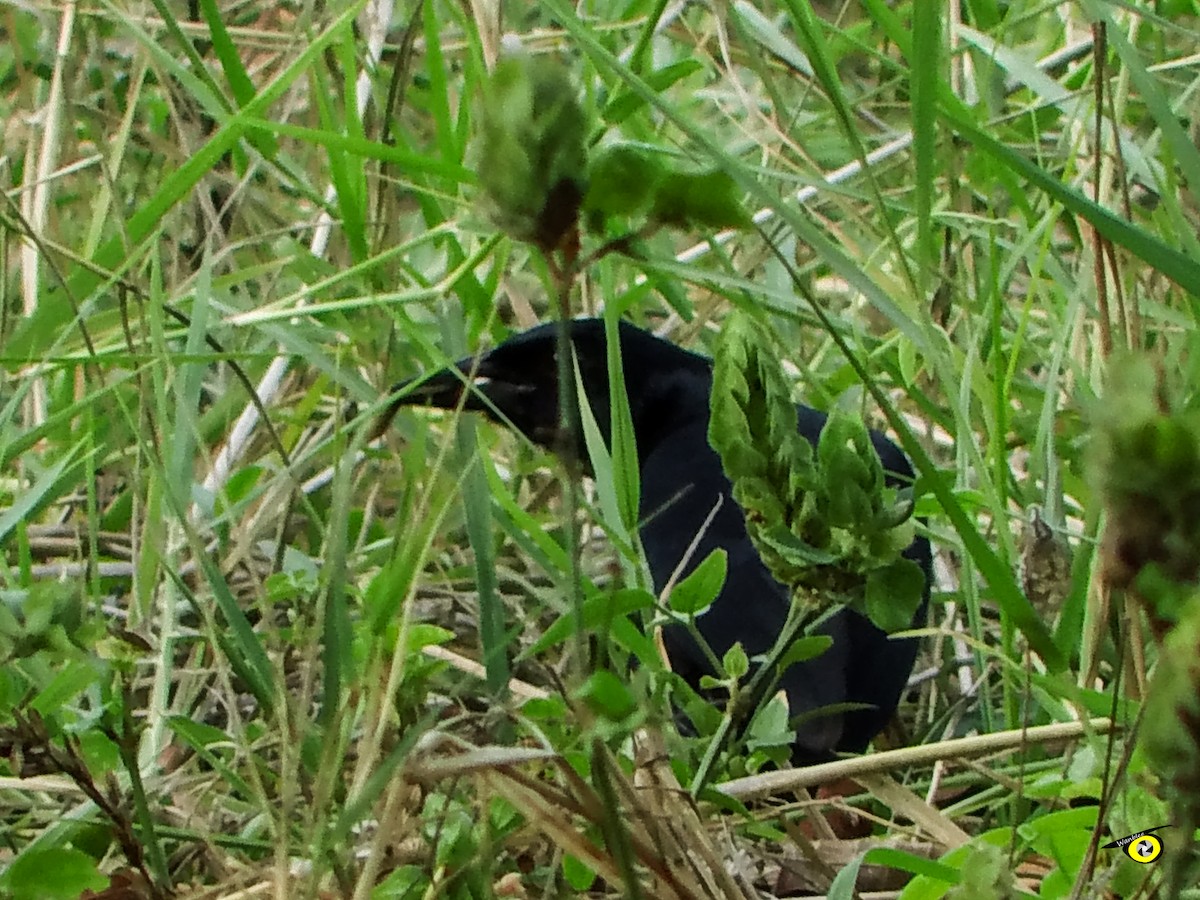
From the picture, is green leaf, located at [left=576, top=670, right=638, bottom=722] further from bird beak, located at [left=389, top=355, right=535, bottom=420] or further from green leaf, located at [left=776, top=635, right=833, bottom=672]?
bird beak, located at [left=389, top=355, right=535, bottom=420]

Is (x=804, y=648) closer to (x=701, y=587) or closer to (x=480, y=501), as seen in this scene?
(x=701, y=587)

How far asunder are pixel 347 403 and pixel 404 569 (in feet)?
2.84

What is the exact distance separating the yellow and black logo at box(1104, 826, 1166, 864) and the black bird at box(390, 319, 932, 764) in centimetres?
36

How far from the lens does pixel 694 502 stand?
1.34 meters

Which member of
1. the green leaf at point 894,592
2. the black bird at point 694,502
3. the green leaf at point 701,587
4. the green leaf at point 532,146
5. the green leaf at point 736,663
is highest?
the green leaf at point 532,146

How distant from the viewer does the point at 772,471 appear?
1.43 feet

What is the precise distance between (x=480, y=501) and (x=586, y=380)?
2.61 feet

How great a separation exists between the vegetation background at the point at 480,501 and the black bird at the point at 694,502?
0.05 metres

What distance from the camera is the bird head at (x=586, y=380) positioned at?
1435mm

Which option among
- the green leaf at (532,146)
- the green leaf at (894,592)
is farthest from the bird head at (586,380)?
the green leaf at (532,146)

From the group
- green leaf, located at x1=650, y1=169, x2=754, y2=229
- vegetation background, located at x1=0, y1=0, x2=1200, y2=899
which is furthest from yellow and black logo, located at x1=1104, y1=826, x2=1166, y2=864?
green leaf, located at x1=650, y1=169, x2=754, y2=229

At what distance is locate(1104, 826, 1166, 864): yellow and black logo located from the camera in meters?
0.43

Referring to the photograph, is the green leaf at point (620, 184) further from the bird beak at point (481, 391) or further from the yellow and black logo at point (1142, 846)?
the bird beak at point (481, 391)

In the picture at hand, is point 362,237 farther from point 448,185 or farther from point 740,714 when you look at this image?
point 740,714
